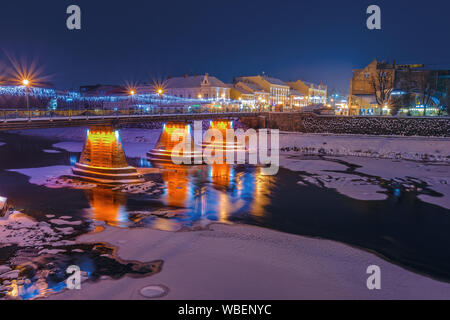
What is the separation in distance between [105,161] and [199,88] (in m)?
54.4

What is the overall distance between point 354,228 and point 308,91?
359 feet

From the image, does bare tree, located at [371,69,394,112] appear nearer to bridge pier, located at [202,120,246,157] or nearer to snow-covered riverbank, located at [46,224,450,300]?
bridge pier, located at [202,120,246,157]

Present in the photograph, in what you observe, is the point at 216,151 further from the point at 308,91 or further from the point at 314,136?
the point at 308,91

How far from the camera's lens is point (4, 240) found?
1655 centimetres

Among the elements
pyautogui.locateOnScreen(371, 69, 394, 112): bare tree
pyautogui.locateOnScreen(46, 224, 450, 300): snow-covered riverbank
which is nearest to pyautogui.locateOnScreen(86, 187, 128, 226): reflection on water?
pyautogui.locateOnScreen(46, 224, 450, 300): snow-covered riverbank

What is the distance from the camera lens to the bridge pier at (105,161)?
1181 inches

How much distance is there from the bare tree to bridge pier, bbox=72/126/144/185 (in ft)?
178

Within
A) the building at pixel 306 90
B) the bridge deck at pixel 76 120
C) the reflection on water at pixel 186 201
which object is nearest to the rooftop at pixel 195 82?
the bridge deck at pixel 76 120

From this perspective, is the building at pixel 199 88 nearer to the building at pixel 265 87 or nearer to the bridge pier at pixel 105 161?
the building at pixel 265 87

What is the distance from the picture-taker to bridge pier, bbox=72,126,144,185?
Result: 30.0 meters

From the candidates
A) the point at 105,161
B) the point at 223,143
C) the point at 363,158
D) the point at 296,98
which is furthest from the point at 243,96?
the point at 105,161

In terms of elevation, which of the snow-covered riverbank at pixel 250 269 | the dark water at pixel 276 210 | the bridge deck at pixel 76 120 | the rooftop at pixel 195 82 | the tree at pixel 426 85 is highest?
the rooftop at pixel 195 82

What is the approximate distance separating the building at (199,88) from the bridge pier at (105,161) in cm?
5061
